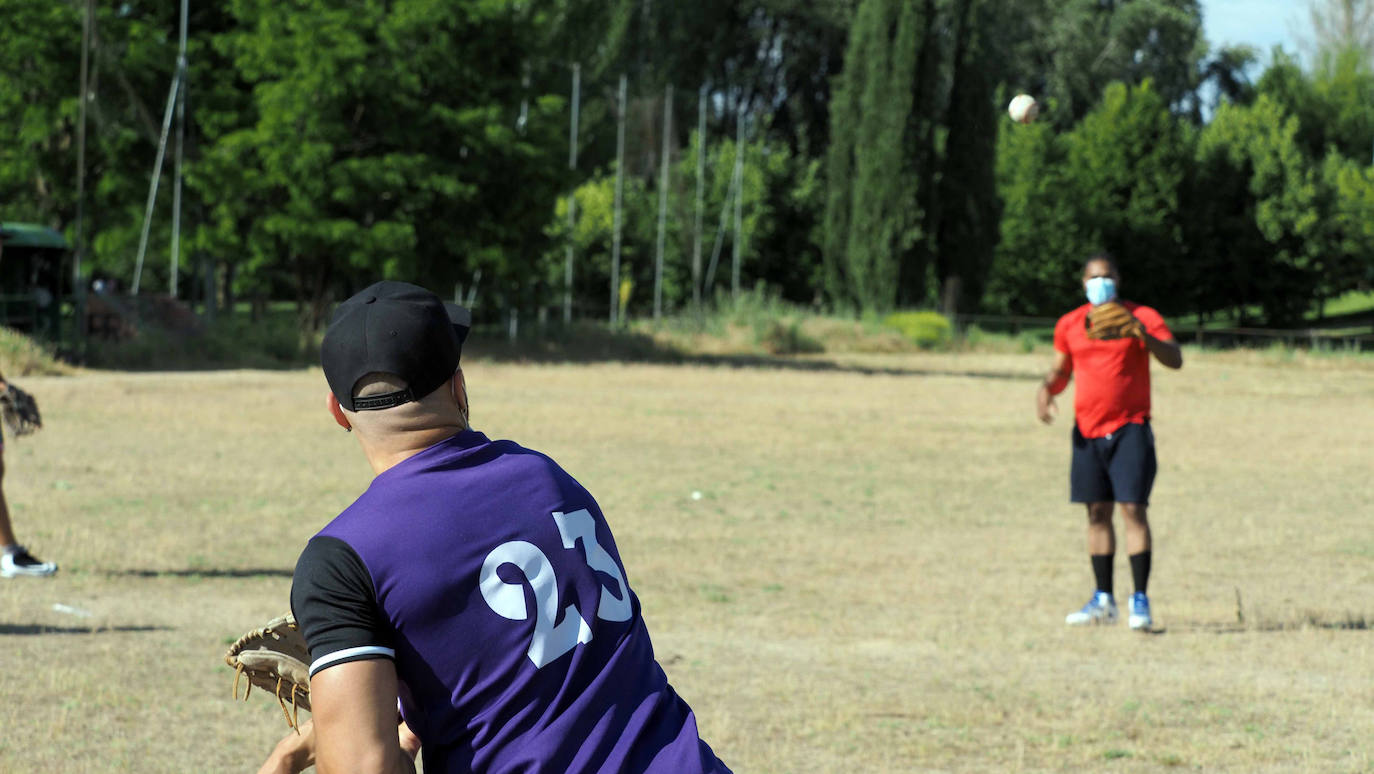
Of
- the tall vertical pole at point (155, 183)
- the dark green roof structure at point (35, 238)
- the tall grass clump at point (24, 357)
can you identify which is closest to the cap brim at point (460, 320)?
the tall grass clump at point (24, 357)

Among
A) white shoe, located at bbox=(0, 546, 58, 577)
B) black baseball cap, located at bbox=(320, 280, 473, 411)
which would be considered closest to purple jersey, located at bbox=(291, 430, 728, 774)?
black baseball cap, located at bbox=(320, 280, 473, 411)

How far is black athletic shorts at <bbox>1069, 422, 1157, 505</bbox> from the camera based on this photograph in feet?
28.0

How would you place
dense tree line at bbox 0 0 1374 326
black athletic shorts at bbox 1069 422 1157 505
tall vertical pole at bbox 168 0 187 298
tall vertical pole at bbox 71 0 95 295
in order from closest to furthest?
black athletic shorts at bbox 1069 422 1157 505 → tall vertical pole at bbox 71 0 95 295 → tall vertical pole at bbox 168 0 187 298 → dense tree line at bbox 0 0 1374 326

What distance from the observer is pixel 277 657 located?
261 centimetres

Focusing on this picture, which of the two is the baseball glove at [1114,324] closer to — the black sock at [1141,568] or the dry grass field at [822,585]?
the black sock at [1141,568]

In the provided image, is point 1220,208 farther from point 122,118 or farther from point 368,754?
point 368,754

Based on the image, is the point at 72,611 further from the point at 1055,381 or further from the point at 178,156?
the point at 178,156

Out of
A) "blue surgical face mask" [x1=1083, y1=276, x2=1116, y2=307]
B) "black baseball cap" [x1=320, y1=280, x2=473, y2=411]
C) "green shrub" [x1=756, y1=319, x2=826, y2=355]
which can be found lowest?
"green shrub" [x1=756, y1=319, x2=826, y2=355]

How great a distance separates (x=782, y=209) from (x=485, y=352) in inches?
1123

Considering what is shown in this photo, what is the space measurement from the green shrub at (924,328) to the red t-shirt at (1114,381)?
3958 centimetres

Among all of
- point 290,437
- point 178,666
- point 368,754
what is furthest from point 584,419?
point 368,754

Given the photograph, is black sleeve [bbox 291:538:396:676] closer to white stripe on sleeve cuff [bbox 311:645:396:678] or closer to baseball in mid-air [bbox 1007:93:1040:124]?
white stripe on sleeve cuff [bbox 311:645:396:678]

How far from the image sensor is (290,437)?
1811 centimetres

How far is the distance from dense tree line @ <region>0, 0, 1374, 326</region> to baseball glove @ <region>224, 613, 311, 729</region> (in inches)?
1224
